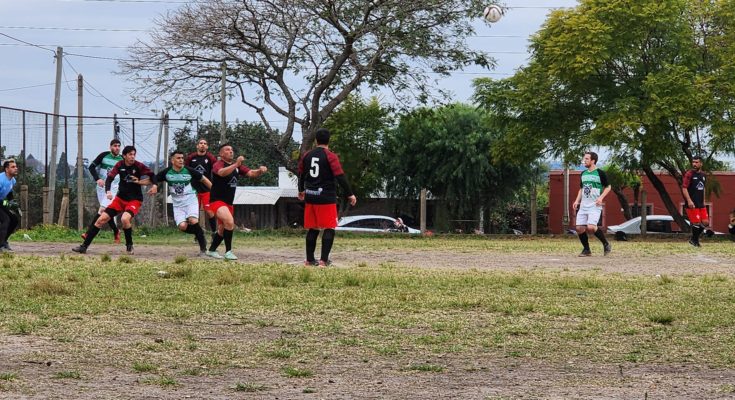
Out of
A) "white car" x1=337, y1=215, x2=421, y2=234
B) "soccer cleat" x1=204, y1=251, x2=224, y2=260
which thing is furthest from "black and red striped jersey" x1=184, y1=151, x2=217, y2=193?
"white car" x1=337, y1=215, x2=421, y2=234

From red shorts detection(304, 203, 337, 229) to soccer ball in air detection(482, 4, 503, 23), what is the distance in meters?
21.8

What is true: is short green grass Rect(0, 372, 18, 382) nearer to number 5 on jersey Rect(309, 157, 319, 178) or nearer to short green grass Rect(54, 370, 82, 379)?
short green grass Rect(54, 370, 82, 379)

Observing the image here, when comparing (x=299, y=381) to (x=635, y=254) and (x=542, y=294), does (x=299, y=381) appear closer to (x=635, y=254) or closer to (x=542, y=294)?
(x=542, y=294)

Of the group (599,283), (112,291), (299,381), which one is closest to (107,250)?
(112,291)

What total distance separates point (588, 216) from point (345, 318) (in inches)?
457

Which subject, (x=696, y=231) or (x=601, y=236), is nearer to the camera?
(x=601, y=236)

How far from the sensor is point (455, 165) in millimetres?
54719

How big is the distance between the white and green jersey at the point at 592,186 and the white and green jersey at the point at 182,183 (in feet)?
23.4

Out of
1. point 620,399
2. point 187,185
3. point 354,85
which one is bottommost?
point 620,399

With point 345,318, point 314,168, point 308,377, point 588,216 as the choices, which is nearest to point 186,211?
point 314,168

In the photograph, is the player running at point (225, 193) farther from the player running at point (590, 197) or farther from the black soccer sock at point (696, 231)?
the black soccer sock at point (696, 231)

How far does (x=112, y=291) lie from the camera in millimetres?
11180

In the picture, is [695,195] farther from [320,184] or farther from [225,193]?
[320,184]

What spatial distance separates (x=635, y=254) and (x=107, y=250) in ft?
33.0
